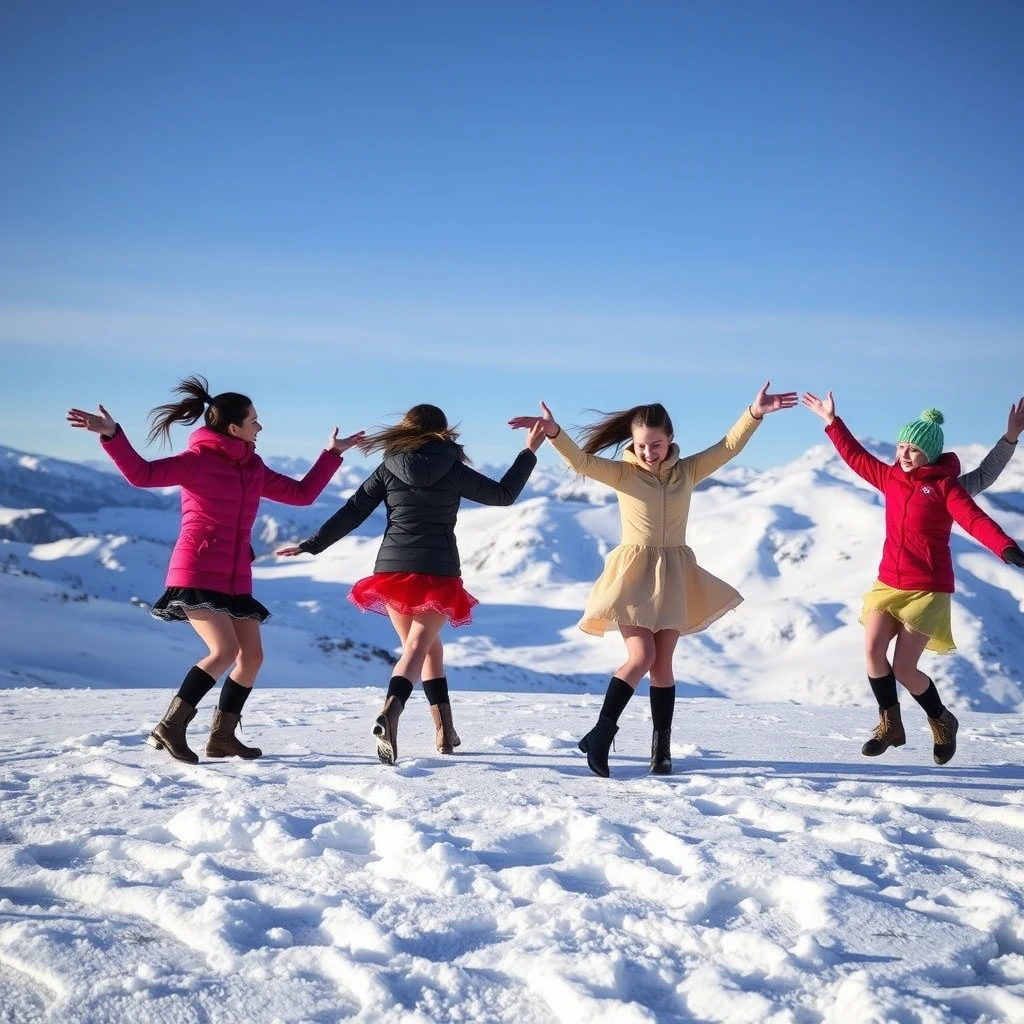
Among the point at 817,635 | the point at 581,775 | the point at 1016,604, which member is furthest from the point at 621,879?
the point at 1016,604

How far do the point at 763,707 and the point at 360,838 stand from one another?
24.8ft

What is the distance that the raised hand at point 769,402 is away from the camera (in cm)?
645

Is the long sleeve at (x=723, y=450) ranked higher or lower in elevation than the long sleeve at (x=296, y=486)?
higher

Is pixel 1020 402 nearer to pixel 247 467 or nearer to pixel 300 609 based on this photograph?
pixel 247 467

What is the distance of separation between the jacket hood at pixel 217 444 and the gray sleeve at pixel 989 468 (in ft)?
16.4

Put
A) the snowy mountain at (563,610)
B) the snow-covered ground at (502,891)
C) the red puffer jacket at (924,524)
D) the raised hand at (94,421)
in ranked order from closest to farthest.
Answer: the snow-covered ground at (502,891)
the raised hand at (94,421)
the red puffer jacket at (924,524)
the snowy mountain at (563,610)

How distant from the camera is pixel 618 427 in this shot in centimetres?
643

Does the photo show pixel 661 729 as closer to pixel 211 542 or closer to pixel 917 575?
pixel 917 575

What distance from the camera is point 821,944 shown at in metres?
3.13

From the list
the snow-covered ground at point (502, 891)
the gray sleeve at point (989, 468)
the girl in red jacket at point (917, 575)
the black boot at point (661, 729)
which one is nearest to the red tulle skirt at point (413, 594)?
the snow-covered ground at point (502, 891)

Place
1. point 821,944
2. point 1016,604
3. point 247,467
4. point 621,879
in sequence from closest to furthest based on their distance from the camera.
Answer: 1. point 821,944
2. point 621,879
3. point 247,467
4. point 1016,604

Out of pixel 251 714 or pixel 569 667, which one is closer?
pixel 251 714

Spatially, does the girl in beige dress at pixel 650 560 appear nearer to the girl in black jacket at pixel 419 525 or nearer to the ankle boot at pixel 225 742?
the girl in black jacket at pixel 419 525

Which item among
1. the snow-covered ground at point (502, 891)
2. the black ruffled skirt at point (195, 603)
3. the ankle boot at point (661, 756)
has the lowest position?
the snow-covered ground at point (502, 891)
